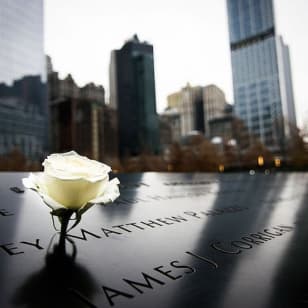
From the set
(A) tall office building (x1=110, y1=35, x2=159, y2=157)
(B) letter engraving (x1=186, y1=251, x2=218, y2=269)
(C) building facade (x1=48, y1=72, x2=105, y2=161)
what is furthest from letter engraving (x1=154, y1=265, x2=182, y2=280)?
(A) tall office building (x1=110, y1=35, x2=159, y2=157)

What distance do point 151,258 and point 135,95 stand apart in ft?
227

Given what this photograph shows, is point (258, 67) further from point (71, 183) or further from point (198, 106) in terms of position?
point (71, 183)

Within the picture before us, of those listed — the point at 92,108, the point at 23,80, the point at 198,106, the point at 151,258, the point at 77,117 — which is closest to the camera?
the point at 151,258

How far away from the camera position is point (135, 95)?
227 ft

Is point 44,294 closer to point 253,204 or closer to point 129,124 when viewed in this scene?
point 253,204

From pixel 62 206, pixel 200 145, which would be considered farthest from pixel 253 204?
pixel 200 145

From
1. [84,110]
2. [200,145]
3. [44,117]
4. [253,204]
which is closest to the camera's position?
[253,204]

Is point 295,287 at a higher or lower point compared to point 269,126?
lower

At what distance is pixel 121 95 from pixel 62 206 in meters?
70.9

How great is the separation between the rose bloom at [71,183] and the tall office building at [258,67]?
89.2 m

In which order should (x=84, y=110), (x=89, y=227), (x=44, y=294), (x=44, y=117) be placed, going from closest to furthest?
(x=44, y=294) → (x=89, y=227) → (x=84, y=110) → (x=44, y=117)

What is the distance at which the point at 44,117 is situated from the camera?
7006cm

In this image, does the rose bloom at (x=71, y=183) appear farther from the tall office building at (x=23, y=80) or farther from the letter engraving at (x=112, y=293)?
the tall office building at (x=23, y=80)

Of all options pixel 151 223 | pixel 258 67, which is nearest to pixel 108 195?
pixel 151 223
